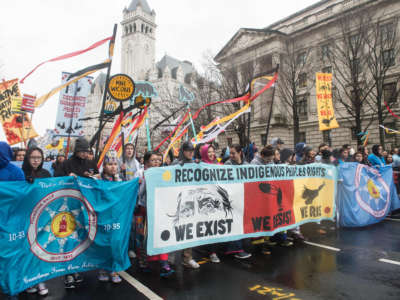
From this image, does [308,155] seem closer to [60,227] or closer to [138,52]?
[60,227]

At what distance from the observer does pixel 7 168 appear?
371 cm

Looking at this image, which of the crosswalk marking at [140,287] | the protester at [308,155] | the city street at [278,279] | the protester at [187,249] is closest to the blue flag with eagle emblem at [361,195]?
the protester at [308,155]

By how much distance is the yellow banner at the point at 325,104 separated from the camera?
34.8ft

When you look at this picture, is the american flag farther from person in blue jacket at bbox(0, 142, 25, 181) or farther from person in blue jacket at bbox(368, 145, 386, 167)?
person in blue jacket at bbox(368, 145, 386, 167)

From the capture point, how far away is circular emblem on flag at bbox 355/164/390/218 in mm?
6988

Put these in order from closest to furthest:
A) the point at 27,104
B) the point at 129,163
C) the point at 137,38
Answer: the point at 129,163 → the point at 27,104 → the point at 137,38

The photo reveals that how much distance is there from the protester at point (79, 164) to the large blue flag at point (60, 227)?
401 millimetres

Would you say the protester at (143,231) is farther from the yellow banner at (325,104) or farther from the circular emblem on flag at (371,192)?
the yellow banner at (325,104)

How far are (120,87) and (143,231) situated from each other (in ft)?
10.5

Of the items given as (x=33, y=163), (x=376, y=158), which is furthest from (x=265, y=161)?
(x=376, y=158)

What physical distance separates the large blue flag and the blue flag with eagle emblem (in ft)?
16.8

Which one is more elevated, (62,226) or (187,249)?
(62,226)

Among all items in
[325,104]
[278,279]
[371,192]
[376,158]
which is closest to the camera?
[278,279]

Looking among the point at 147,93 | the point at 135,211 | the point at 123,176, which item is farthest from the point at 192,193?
the point at 147,93
